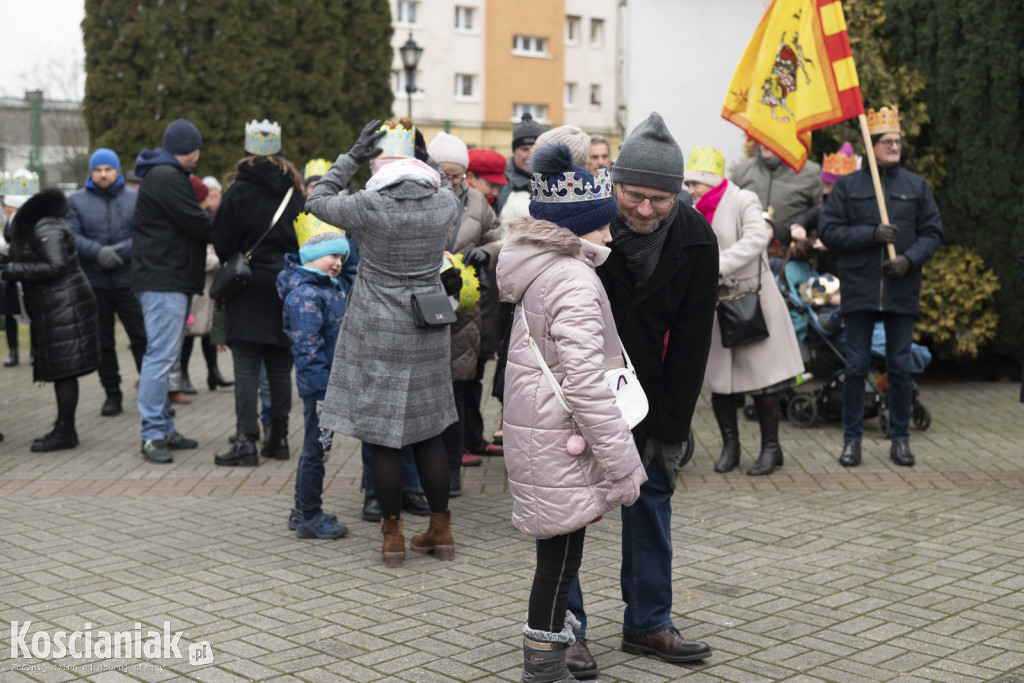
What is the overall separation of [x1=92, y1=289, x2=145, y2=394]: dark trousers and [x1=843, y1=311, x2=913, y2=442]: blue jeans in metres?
5.99

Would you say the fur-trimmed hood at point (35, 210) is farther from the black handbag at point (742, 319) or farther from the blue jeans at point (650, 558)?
the blue jeans at point (650, 558)

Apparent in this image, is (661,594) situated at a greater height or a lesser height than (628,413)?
lesser

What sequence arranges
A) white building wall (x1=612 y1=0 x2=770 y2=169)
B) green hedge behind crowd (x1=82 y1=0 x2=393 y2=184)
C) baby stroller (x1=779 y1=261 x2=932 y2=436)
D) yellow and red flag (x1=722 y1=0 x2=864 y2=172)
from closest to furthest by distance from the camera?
yellow and red flag (x1=722 y1=0 x2=864 y2=172) < baby stroller (x1=779 y1=261 x2=932 y2=436) < green hedge behind crowd (x1=82 y1=0 x2=393 y2=184) < white building wall (x1=612 y1=0 x2=770 y2=169)

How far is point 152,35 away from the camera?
738 inches

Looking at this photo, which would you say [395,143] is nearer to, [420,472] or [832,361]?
[420,472]

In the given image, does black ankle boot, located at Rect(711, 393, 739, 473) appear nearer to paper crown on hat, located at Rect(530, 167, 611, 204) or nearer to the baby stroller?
the baby stroller

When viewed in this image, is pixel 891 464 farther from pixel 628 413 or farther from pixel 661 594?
pixel 628 413

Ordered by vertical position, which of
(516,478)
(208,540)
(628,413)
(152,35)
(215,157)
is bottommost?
(208,540)

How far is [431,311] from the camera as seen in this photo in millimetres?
5461

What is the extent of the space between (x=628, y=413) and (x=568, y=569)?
Answer: 2.01 feet

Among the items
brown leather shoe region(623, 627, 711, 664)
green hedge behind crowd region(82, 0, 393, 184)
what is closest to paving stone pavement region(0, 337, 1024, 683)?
brown leather shoe region(623, 627, 711, 664)

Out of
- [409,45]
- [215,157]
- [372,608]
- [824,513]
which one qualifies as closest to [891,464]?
[824,513]

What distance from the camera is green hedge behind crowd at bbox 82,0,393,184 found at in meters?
18.7

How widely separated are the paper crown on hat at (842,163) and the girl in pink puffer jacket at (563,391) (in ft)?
20.1
